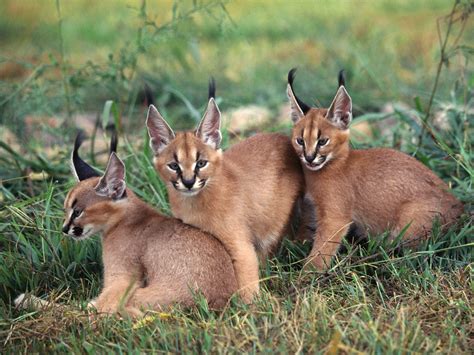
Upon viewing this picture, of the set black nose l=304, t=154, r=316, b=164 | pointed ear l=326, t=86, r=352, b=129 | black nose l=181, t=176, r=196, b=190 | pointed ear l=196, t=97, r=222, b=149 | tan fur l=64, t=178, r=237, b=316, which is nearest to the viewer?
tan fur l=64, t=178, r=237, b=316

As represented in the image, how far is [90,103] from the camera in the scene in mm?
9938

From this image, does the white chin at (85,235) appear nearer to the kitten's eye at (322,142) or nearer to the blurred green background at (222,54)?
the kitten's eye at (322,142)

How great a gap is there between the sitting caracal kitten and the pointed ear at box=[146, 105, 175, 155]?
889mm

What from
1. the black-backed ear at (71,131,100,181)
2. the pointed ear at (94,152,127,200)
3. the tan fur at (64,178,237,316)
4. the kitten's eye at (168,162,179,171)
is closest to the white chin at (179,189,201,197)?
the kitten's eye at (168,162,179,171)

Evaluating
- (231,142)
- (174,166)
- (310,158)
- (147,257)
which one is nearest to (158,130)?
(174,166)

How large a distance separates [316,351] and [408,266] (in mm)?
1391

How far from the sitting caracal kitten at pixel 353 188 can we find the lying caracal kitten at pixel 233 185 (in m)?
0.22

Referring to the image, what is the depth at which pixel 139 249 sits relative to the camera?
539cm

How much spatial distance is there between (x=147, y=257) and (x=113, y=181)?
1.96 ft

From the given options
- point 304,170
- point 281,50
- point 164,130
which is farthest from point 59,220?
point 281,50

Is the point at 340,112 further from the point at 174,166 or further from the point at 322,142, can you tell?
the point at 174,166

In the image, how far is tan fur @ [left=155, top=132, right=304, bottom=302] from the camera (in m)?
5.29

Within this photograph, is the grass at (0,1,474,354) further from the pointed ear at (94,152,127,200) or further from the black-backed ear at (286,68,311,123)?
the black-backed ear at (286,68,311,123)

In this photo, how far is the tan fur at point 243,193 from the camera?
5289 millimetres
